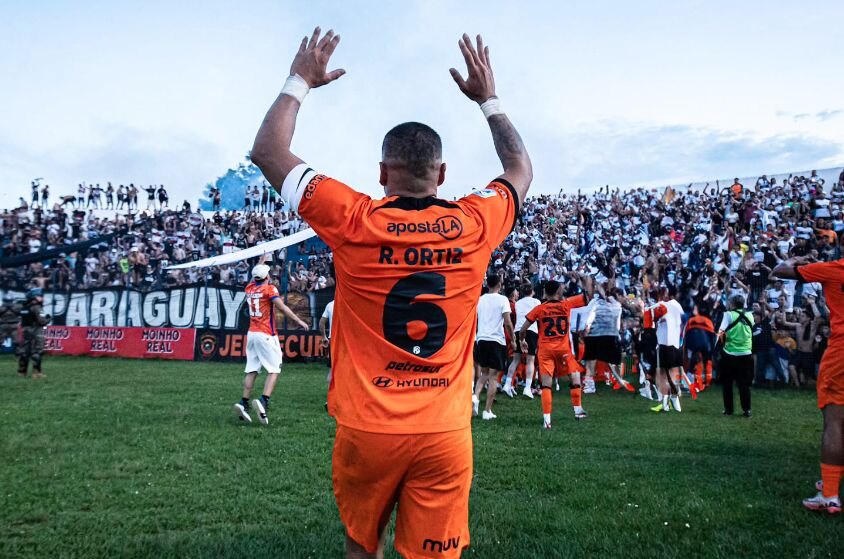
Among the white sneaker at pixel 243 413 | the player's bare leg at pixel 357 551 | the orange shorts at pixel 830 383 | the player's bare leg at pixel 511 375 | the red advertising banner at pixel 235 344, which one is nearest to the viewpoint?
the player's bare leg at pixel 357 551

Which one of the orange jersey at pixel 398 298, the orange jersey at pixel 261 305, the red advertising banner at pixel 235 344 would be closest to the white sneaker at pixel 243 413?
the orange jersey at pixel 261 305

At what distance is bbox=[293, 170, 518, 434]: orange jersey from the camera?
2.32 m

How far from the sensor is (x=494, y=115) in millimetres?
2877

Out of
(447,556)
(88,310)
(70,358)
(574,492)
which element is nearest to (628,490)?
(574,492)

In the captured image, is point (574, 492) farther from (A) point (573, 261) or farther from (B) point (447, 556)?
(A) point (573, 261)

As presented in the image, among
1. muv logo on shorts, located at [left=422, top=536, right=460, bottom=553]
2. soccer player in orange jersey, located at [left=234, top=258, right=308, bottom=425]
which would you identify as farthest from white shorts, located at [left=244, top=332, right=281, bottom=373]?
muv logo on shorts, located at [left=422, top=536, right=460, bottom=553]

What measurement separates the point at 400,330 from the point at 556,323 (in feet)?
29.0

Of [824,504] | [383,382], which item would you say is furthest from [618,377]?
[383,382]

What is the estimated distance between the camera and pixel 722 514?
5566mm

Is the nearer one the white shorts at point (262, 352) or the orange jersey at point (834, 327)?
the orange jersey at point (834, 327)

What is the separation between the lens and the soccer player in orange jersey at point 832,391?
18.4ft

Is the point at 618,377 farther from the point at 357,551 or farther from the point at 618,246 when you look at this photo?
the point at 357,551

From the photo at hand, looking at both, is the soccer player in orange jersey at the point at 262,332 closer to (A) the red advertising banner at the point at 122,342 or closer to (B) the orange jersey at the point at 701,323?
(B) the orange jersey at the point at 701,323

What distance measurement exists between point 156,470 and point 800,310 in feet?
50.7
